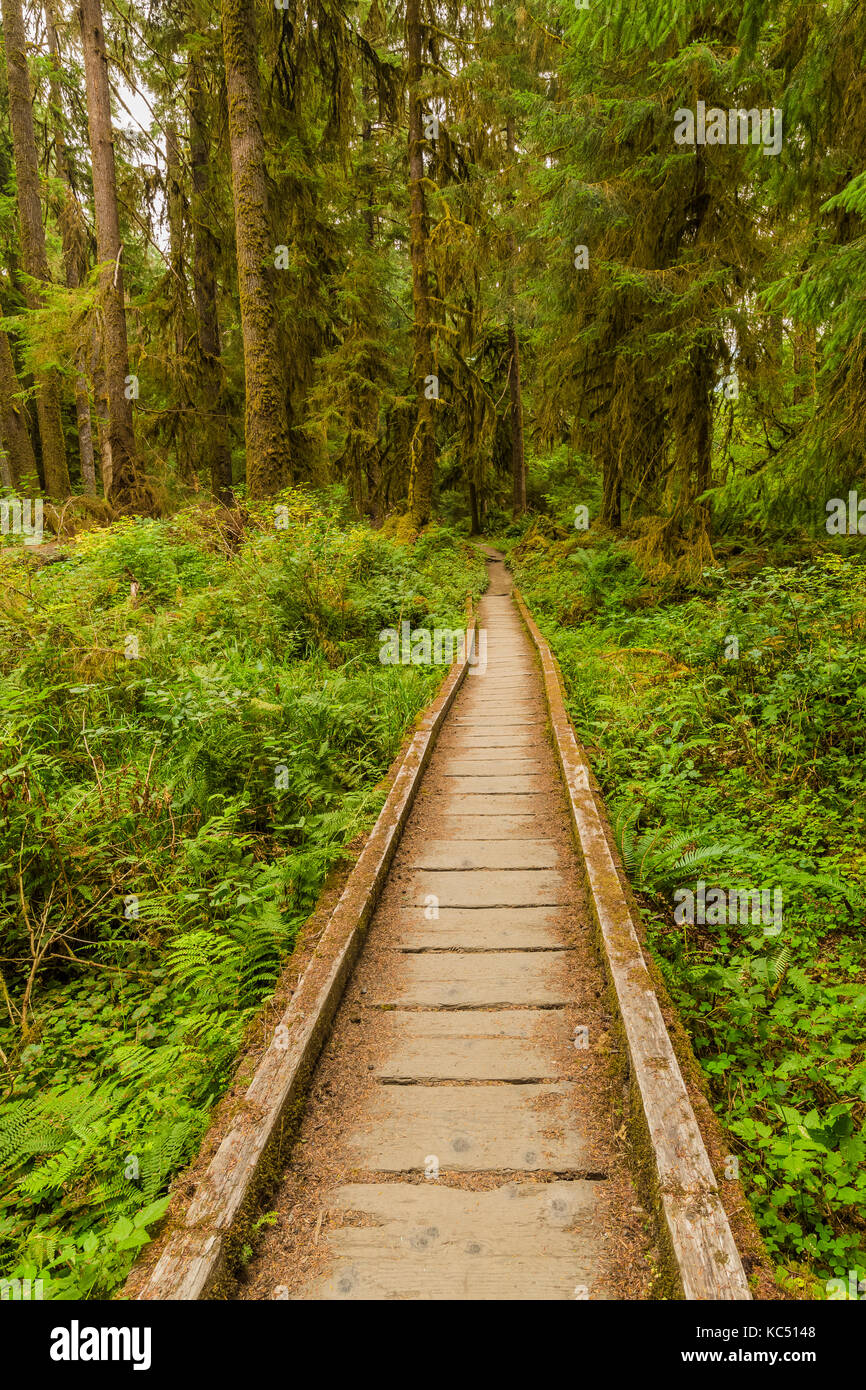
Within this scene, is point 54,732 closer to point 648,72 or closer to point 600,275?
point 600,275

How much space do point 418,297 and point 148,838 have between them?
51.0 ft

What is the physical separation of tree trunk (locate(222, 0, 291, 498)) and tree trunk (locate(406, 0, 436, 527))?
5942mm

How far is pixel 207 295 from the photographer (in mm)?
15016

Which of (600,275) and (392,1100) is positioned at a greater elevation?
(600,275)

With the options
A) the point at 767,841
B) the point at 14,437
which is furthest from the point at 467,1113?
the point at 14,437

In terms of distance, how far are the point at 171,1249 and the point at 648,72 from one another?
15.7 m

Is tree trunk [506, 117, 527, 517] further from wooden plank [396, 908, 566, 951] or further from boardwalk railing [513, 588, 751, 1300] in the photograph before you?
boardwalk railing [513, 588, 751, 1300]

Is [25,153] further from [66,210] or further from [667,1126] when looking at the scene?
[667,1126]

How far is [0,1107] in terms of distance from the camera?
297 centimetres

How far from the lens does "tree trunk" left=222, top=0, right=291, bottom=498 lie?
991 centimetres

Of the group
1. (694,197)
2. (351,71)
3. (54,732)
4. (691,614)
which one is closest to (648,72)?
(694,197)

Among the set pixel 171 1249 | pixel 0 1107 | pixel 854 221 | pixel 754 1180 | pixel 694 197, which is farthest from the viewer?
pixel 694 197

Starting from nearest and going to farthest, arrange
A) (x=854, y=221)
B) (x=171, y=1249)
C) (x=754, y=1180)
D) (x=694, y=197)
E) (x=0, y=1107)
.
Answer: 1. (x=171, y=1249)
2. (x=754, y=1180)
3. (x=0, y=1107)
4. (x=854, y=221)
5. (x=694, y=197)

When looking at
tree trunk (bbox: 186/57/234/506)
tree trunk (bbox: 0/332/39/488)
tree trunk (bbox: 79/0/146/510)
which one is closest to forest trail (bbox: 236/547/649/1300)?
tree trunk (bbox: 79/0/146/510)
